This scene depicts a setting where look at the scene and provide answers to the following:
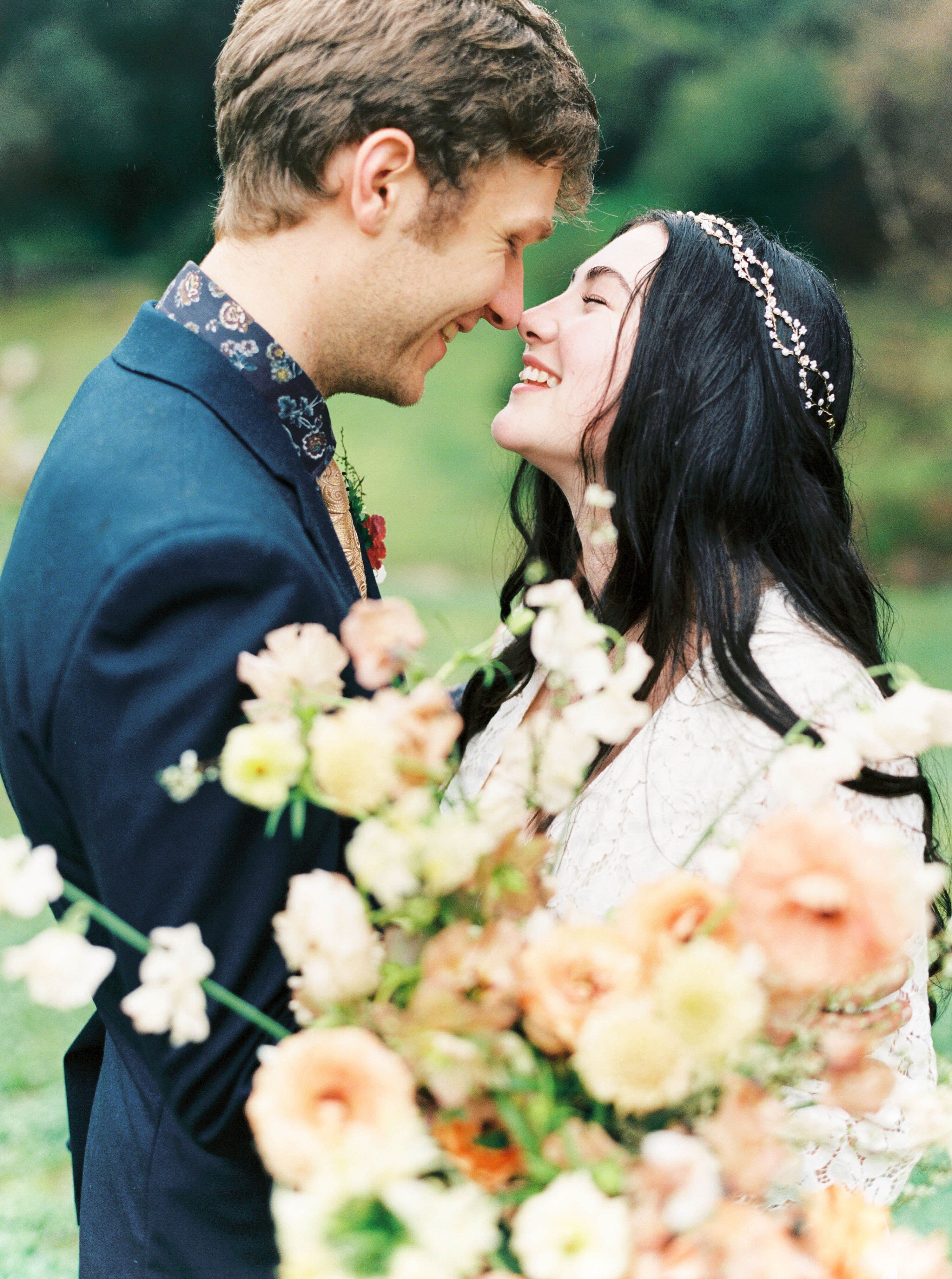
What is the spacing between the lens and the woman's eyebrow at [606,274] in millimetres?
1952

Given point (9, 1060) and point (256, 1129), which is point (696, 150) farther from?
point (256, 1129)

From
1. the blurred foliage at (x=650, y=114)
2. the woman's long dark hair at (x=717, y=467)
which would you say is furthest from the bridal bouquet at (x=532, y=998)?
the blurred foliage at (x=650, y=114)

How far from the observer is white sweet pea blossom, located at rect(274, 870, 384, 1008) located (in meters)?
0.69

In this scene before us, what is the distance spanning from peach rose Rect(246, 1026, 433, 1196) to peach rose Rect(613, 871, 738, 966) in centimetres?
16

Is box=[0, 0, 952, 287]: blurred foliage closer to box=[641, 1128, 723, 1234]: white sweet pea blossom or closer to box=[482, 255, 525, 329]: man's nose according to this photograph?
box=[482, 255, 525, 329]: man's nose

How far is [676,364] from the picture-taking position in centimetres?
189

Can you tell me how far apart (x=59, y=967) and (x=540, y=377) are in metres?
1.55

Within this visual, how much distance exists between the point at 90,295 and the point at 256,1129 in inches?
457

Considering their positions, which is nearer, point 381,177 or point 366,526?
point 381,177

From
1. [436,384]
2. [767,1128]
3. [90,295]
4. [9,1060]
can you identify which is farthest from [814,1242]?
[90,295]

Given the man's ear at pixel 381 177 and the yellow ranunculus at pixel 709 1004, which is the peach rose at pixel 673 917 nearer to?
the yellow ranunculus at pixel 709 1004

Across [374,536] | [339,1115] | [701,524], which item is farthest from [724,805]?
[339,1115]

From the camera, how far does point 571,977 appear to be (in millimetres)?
692

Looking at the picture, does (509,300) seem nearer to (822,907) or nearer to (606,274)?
(606,274)
